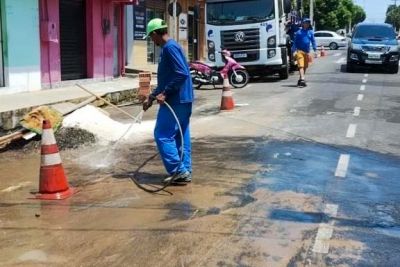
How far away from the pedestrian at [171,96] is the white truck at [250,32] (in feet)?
41.2

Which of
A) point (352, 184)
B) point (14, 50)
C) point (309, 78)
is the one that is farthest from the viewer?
point (309, 78)

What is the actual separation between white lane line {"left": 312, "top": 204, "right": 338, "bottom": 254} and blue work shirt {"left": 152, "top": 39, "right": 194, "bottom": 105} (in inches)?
82.6

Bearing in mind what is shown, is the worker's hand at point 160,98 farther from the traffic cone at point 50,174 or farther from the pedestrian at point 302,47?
the pedestrian at point 302,47

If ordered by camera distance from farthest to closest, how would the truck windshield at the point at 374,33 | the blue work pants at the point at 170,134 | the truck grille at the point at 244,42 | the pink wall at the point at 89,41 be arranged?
the truck windshield at the point at 374,33, the truck grille at the point at 244,42, the pink wall at the point at 89,41, the blue work pants at the point at 170,134

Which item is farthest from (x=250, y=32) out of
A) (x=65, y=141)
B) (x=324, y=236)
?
(x=324, y=236)

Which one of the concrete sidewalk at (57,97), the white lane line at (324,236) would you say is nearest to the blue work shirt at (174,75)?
the white lane line at (324,236)

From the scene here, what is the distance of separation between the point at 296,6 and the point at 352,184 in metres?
18.5

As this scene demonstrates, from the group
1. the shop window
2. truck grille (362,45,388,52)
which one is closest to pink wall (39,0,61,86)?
the shop window

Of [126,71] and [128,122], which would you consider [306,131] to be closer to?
[128,122]

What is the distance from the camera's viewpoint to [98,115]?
414 inches

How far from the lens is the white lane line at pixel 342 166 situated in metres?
7.42

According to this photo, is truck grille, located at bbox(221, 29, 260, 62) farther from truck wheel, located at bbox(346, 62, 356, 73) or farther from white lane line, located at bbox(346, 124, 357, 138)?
white lane line, located at bbox(346, 124, 357, 138)

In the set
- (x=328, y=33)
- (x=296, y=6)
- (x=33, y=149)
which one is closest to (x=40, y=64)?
(x=33, y=149)

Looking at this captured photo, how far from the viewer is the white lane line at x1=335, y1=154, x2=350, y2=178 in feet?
24.4
